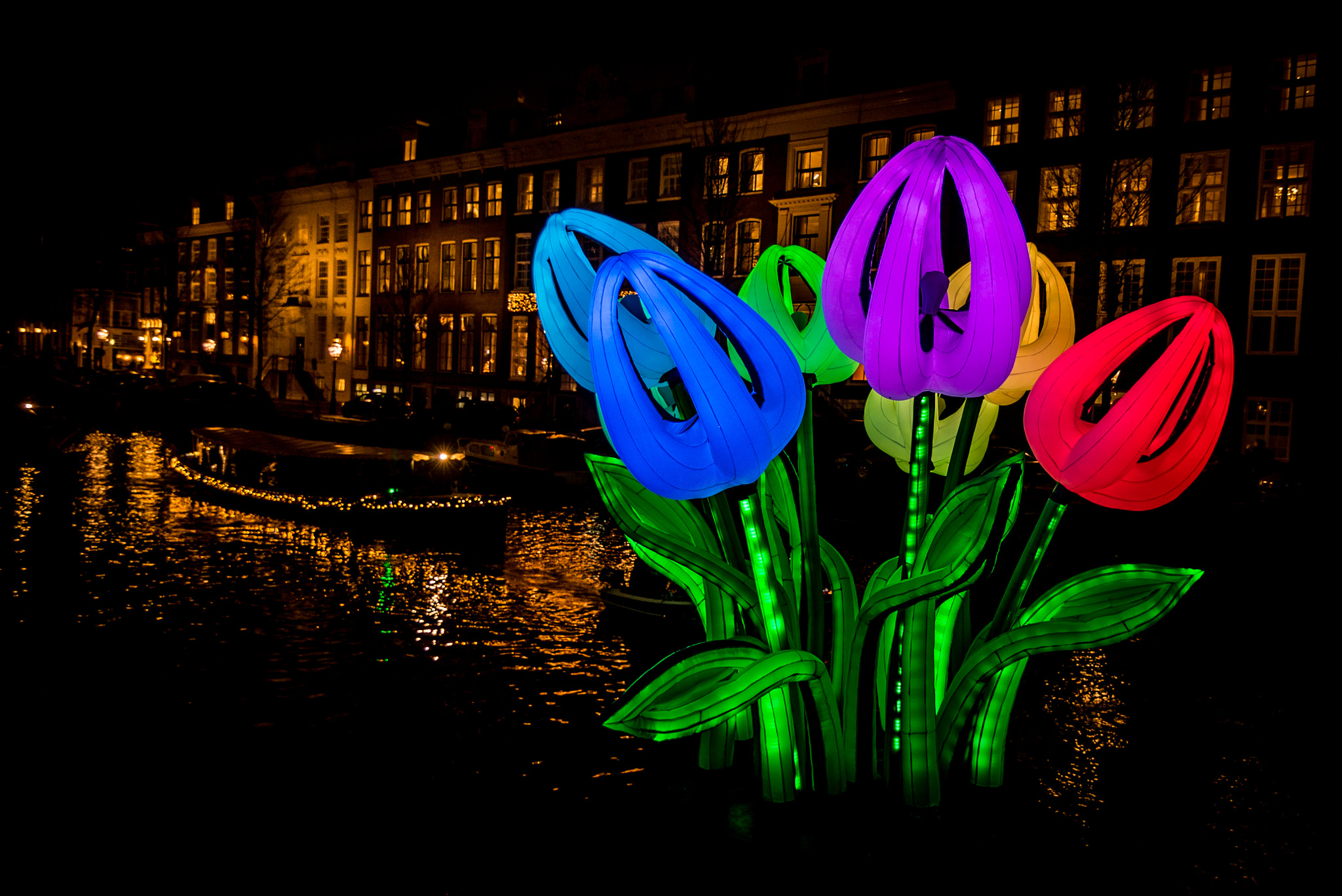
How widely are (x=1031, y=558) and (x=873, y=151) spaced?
2965 centimetres

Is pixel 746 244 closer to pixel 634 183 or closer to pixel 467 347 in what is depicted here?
pixel 634 183

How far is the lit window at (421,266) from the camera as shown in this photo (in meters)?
46.8

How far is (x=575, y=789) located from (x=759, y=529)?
2.24 metres

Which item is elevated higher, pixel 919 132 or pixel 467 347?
pixel 919 132

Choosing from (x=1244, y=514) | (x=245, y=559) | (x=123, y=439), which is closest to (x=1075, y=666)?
(x=245, y=559)

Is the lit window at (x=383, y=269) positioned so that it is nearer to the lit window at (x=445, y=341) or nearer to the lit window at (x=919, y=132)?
the lit window at (x=445, y=341)

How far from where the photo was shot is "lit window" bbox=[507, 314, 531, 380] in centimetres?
4234

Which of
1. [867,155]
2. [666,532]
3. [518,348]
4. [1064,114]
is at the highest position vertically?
[1064,114]

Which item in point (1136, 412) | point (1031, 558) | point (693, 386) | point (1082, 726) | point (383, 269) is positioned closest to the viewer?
point (693, 386)

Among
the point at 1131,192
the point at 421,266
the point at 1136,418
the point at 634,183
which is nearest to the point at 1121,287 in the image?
the point at 1131,192

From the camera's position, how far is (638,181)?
1537 inches

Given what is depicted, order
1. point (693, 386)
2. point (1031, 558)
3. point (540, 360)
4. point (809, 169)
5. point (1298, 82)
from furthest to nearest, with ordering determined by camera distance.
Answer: point (540, 360), point (809, 169), point (1298, 82), point (1031, 558), point (693, 386)

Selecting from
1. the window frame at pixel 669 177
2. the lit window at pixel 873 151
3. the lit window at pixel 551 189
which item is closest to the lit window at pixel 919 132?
the lit window at pixel 873 151

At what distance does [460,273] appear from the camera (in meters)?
45.5
